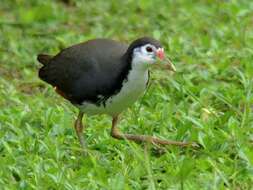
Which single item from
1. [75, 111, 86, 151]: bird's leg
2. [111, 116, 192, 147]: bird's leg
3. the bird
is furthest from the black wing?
[111, 116, 192, 147]: bird's leg

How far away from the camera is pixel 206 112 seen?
25.6 ft

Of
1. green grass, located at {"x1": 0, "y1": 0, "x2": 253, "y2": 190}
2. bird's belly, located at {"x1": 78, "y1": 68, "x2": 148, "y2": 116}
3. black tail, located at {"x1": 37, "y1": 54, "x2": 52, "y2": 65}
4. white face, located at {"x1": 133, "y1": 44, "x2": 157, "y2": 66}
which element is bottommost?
green grass, located at {"x1": 0, "y1": 0, "x2": 253, "y2": 190}

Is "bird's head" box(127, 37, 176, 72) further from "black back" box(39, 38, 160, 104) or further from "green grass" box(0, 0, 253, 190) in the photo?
"green grass" box(0, 0, 253, 190)

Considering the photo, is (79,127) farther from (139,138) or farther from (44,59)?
(44,59)

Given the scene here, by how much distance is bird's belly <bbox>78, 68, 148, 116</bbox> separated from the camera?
264 inches

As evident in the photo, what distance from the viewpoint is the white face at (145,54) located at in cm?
669

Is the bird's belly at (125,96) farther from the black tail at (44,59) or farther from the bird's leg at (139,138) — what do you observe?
the black tail at (44,59)

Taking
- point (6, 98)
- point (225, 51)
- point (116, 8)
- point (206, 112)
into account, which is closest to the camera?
point (206, 112)

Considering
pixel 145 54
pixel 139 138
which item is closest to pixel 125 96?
pixel 145 54

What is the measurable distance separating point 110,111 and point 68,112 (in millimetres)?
1046

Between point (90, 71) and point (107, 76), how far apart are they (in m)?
0.21

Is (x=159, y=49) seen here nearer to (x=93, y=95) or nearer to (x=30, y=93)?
(x=93, y=95)

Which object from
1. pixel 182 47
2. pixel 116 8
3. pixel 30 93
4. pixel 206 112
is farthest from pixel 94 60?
pixel 116 8

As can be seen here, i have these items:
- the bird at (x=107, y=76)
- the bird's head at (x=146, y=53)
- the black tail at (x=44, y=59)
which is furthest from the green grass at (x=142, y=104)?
the bird's head at (x=146, y=53)
